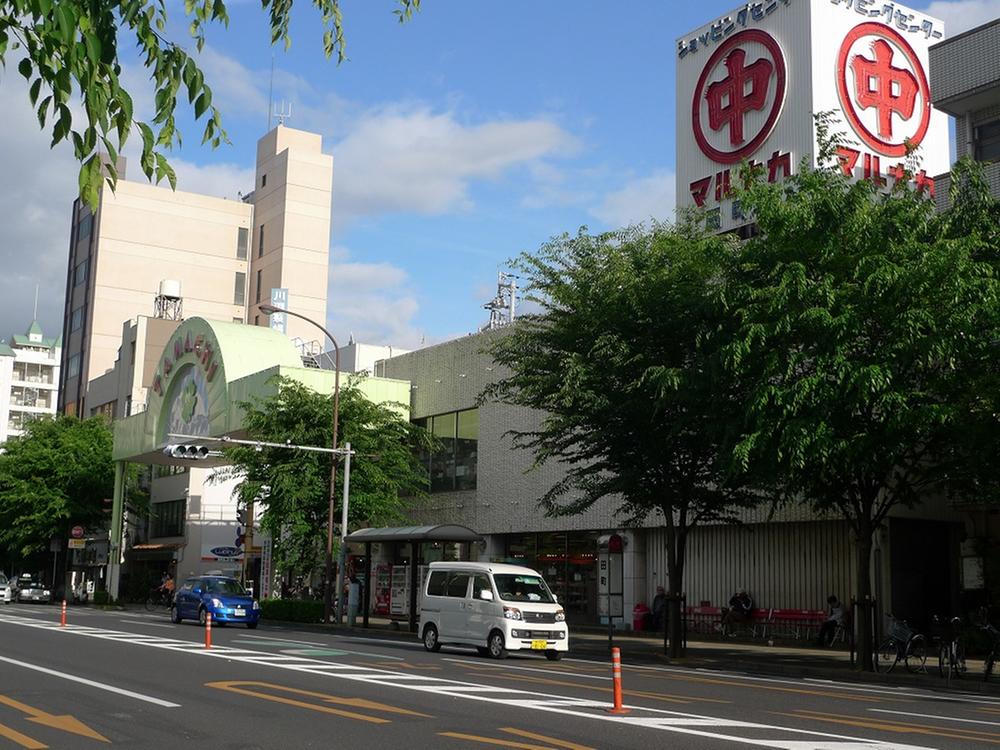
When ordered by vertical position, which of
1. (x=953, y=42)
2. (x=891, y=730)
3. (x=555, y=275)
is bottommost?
(x=891, y=730)

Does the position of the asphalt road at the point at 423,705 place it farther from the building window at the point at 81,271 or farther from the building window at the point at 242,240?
the building window at the point at 81,271

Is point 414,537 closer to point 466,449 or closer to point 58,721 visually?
point 466,449

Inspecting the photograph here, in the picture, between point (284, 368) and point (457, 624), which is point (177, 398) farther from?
point (457, 624)

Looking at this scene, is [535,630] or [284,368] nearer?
[535,630]

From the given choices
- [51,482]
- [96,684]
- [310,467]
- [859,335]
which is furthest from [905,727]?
[51,482]

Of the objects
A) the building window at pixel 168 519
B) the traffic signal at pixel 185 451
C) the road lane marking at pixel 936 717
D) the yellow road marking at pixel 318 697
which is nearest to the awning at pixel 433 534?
the traffic signal at pixel 185 451

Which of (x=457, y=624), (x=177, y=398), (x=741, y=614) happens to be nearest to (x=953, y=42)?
(x=741, y=614)

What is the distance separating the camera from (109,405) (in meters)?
81.1

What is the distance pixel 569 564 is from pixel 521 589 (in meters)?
15.6

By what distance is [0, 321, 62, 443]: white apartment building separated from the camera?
142625 mm

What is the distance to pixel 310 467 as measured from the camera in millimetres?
42406

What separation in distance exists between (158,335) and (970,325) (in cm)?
6260

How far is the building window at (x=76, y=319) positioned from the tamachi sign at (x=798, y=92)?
6370 cm

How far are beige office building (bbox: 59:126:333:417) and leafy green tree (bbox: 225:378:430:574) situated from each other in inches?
1824
